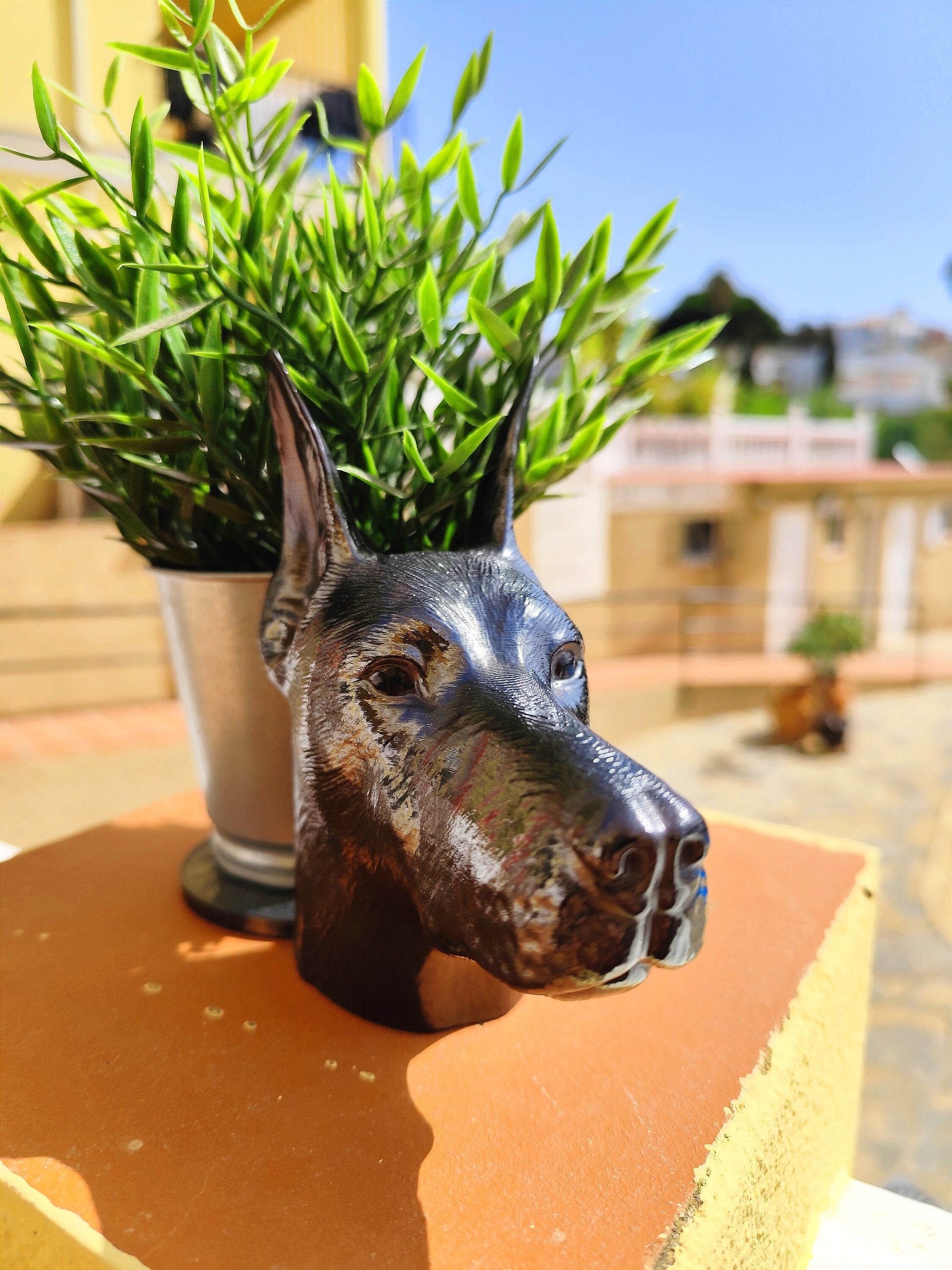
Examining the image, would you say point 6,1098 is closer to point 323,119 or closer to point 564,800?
point 564,800

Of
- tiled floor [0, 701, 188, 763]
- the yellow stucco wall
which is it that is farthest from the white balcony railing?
the yellow stucco wall

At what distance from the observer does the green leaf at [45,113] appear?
1.78 feet

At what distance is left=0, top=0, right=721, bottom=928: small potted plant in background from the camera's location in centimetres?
58

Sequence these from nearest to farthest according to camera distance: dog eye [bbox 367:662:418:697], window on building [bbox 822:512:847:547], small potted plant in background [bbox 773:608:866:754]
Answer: dog eye [bbox 367:662:418:697] → small potted plant in background [bbox 773:608:866:754] → window on building [bbox 822:512:847:547]

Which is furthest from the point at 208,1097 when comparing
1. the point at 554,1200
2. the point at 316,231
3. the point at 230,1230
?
the point at 316,231

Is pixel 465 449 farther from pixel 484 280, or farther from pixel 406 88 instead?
pixel 406 88

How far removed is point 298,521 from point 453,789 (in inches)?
8.7

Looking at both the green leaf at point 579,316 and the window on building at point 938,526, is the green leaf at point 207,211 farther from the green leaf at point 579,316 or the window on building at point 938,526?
the window on building at point 938,526

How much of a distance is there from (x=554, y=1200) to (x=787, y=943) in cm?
33

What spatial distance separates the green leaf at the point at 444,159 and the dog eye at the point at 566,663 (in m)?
0.38

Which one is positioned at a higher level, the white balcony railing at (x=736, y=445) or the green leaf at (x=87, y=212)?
the green leaf at (x=87, y=212)

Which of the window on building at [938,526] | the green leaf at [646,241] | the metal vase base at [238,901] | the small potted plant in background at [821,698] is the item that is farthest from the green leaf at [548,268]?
the window on building at [938,526]

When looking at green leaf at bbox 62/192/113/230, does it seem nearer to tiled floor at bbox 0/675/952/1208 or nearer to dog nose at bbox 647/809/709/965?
dog nose at bbox 647/809/709/965

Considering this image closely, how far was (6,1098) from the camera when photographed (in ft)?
1.68
